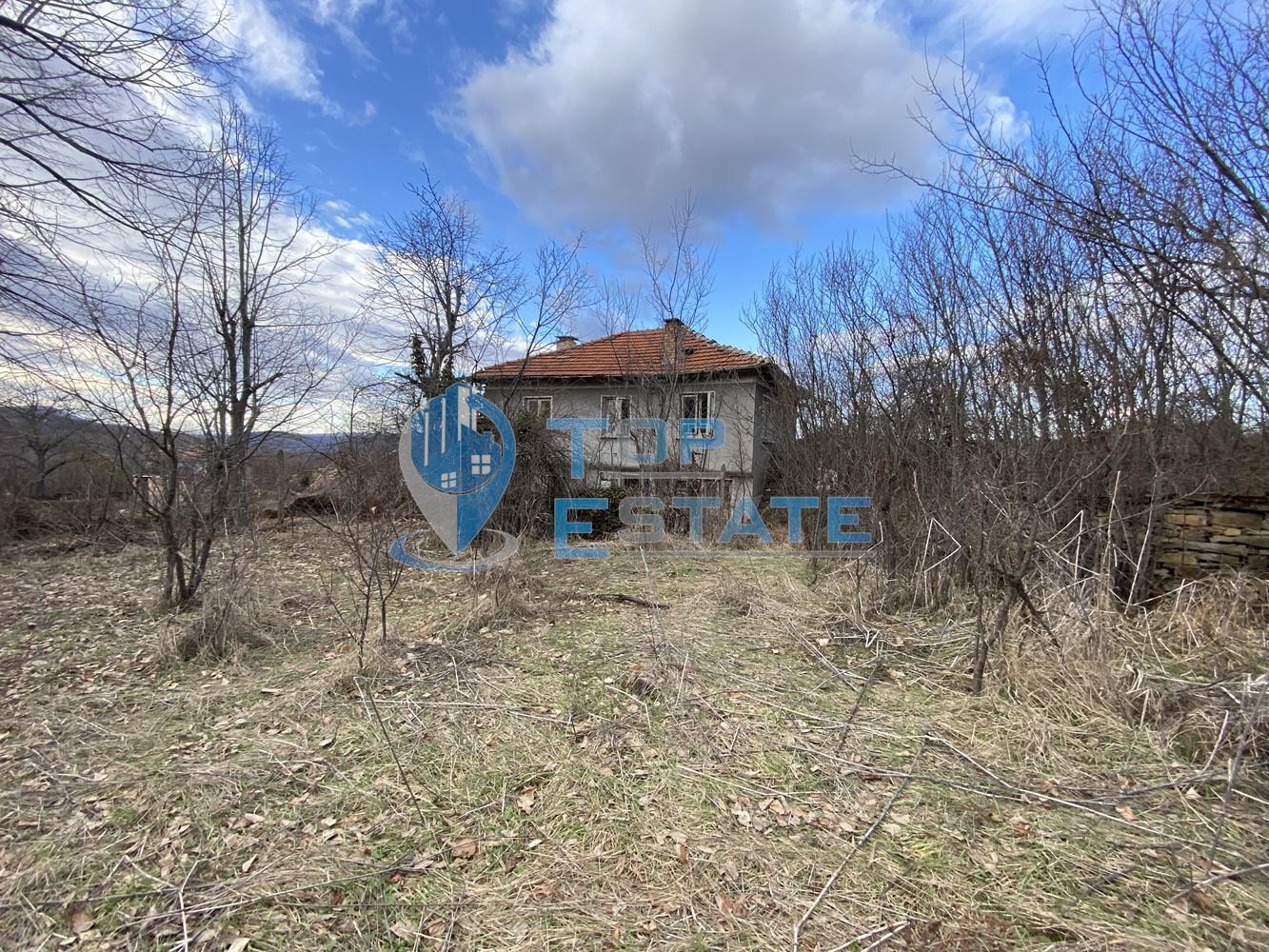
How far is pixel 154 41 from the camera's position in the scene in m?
3.57

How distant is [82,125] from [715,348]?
36.3 ft

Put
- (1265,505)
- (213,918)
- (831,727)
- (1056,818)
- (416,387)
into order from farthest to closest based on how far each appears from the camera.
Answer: (416,387)
(1265,505)
(831,727)
(1056,818)
(213,918)

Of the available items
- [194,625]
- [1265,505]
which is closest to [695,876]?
[194,625]

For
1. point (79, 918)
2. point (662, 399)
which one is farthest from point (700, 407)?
point (79, 918)

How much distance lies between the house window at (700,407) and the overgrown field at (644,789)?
8.21m

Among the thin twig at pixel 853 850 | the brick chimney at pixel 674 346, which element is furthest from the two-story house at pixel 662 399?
the thin twig at pixel 853 850

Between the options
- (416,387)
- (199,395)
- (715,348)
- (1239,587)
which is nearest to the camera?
(1239,587)

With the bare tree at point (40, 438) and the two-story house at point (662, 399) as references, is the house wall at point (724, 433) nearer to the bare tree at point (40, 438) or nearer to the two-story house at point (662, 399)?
the two-story house at point (662, 399)

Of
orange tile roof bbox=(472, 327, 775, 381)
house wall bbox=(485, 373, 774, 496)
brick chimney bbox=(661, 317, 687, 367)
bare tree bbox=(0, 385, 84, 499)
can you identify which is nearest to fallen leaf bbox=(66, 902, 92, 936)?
bare tree bbox=(0, 385, 84, 499)

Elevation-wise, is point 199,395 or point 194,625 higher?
point 199,395

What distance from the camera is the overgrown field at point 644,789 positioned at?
5.89ft

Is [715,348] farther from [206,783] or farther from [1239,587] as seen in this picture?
[206,783]

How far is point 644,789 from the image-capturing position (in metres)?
2.50

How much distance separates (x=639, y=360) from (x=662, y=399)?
114 cm
